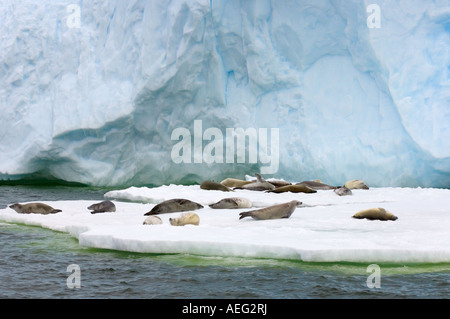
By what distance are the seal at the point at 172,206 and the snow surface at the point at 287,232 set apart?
150 millimetres

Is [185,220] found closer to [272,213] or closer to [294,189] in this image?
[272,213]

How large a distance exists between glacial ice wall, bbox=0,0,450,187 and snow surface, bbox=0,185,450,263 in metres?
3.53

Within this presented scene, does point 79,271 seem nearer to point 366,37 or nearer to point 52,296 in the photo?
point 52,296

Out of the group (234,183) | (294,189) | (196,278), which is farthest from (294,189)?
(196,278)

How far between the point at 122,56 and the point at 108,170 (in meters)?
2.46

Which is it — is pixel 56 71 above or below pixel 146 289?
above

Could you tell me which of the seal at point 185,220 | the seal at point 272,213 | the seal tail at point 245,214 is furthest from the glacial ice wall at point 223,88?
the seal at point 185,220

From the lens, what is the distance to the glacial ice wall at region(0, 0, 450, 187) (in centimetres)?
1063

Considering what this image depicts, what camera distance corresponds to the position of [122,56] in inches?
501

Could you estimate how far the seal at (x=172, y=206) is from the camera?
671 cm

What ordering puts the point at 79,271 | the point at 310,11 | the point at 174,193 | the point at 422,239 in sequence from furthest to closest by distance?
the point at 310,11 < the point at 174,193 < the point at 422,239 < the point at 79,271

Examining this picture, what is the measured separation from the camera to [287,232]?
16.4 ft

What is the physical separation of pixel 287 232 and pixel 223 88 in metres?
7.51
